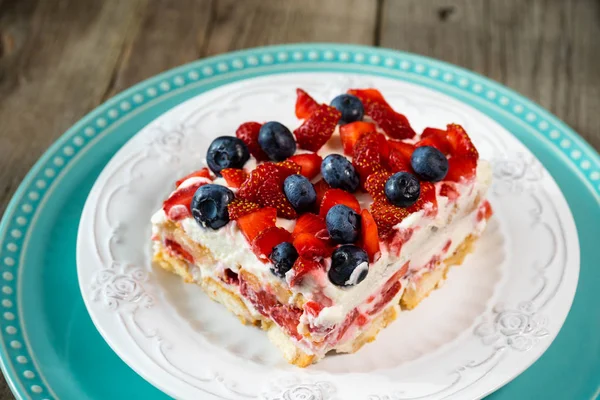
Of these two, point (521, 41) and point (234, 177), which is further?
point (521, 41)

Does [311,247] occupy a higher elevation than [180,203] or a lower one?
lower

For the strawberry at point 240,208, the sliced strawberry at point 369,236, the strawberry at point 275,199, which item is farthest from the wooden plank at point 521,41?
the strawberry at point 240,208

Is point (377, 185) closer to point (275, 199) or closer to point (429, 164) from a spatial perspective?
point (429, 164)

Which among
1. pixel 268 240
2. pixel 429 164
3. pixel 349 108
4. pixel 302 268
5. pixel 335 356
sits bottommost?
pixel 335 356

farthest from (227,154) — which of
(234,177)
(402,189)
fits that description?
(402,189)

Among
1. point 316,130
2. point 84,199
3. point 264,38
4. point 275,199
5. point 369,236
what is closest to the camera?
point 369,236

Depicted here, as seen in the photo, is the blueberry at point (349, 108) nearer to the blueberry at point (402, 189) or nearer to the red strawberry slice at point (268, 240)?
the blueberry at point (402, 189)

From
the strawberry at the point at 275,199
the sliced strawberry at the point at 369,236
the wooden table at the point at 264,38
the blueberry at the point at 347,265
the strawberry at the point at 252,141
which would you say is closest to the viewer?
the blueberry at the point at 347,265
